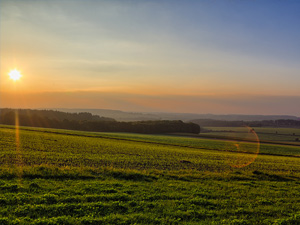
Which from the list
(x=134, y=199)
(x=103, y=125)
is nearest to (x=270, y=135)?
(x=103, y=125)

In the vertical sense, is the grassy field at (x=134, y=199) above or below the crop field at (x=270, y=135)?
above

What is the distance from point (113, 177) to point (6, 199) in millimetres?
8192

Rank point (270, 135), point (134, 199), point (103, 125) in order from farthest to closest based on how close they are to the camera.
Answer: point (103, 125) < point (270, 135) < point (134, 199)

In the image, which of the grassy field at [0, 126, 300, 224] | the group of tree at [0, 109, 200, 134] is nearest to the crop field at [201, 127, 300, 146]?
the group of tree at [0, 109, 200, 134]

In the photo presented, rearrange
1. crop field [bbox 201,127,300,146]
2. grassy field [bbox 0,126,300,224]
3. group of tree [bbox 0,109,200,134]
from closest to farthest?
grassy field [bbox 0,126,300,224], crop field [bbox 201,127,300,146], group of tree [bbox 0,109,200,134]

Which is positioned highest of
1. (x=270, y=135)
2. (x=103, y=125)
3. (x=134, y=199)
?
(x=134, y=199)

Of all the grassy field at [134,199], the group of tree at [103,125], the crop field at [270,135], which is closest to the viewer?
the grassy field at [134,199]

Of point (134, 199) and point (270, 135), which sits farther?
point (270, 135)

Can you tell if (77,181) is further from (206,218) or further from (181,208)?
(206,218)

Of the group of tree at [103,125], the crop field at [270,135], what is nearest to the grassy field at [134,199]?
the crop field at [270,135]

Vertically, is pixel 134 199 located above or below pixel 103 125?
above

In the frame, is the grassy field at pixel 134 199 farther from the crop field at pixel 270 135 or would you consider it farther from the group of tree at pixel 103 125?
the group of tree at pixel 103 125

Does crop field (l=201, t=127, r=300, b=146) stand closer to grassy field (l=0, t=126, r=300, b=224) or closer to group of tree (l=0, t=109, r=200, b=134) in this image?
group of tree (l=0, t=109, r=200, b=134)

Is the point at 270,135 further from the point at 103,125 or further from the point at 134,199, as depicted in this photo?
the point at 134,199
